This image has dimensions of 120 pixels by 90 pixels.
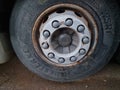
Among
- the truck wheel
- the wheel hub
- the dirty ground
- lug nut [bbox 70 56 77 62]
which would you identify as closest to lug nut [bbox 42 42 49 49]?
the truck wheel

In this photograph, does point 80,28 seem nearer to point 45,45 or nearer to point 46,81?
point 45,45

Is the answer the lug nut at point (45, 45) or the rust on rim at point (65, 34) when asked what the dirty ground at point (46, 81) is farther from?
the lug nut at point (45, 45)

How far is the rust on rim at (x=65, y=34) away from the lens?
2.27 m

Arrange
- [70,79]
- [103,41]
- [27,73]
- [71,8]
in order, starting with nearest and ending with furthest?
[71,8] → [103,41] → [70,79] → [27,73]

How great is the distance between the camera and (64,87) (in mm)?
2646

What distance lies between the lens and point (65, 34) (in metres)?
2.36

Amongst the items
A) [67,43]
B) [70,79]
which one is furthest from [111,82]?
[67,43]

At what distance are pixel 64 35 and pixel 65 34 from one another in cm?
1

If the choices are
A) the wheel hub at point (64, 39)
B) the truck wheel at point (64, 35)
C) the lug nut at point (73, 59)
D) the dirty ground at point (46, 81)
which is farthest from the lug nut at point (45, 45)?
the dirty ground at point (46, 81)

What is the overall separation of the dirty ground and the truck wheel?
0.46ft

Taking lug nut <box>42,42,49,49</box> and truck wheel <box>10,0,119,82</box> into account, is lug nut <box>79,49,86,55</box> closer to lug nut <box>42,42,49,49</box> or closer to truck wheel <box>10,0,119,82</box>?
truck wheel <box>10,0,119,82</box>

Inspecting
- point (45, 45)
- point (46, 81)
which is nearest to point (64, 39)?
point (45, 45)

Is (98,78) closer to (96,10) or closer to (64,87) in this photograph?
(64,87)

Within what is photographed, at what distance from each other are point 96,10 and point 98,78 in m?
0.74
